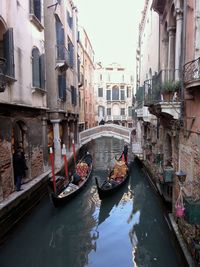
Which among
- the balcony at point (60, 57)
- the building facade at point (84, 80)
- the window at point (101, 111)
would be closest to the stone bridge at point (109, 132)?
the building facade at point (84, 80)

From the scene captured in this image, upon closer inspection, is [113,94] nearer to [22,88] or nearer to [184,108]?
[22,88]

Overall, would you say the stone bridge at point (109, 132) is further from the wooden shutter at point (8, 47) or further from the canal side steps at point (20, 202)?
the wooden shutter at point (8, 47)

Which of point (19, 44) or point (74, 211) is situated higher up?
point (19, 44)

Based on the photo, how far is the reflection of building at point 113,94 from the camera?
35.8 meters

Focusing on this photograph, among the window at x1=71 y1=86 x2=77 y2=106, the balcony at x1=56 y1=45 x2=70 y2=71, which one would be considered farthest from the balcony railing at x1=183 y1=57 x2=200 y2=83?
the window at x1=71 y1=86 x2=77 y2=106

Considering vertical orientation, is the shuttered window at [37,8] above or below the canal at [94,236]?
Answer: above

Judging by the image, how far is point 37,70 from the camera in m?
8.86

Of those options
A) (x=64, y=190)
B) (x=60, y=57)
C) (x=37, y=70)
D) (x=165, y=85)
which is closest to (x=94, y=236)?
(x=64, y=190)

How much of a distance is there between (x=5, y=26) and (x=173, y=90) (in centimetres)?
395

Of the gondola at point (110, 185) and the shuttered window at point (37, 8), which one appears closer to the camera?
the gondola at point (110, 185)

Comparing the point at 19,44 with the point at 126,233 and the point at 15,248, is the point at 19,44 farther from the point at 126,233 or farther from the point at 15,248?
the point at 126,233

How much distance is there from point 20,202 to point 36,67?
4.15 meters

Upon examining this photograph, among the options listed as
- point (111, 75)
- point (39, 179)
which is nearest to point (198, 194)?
point (39, 179)

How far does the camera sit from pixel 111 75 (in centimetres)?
3650
